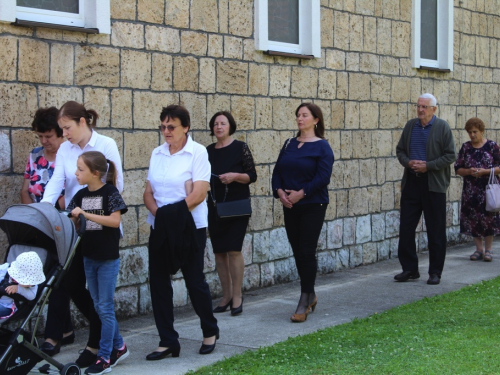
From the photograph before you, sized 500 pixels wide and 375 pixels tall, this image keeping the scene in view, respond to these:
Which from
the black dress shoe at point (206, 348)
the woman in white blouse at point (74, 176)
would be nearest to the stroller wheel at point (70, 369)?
the woman in white blouse at point (74, 176)

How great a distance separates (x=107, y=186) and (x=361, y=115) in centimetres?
568

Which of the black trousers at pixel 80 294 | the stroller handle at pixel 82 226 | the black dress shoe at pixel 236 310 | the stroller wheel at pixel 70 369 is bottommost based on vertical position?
the black dress shoe at pixel 236 310

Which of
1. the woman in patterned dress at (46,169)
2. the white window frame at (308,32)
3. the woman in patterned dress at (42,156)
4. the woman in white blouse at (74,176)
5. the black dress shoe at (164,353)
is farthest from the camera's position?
the white window frame at (308,32)

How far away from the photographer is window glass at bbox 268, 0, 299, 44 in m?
9.66

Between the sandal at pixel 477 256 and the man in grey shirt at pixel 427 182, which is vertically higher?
the man in grey shirt at pixel 427 182

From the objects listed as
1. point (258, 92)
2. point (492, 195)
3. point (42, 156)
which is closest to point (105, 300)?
point (42, 156)

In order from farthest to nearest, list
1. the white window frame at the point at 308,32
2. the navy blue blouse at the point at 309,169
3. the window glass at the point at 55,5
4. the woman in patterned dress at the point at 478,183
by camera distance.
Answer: the woman in patterned dress at the point at 478,183
the white window frame at the point at 308,32
the navy blue blouse at the point at 309,169
the window glass at the point at 55,5

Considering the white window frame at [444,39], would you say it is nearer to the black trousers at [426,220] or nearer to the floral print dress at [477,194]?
the floral print dress at [477,194]

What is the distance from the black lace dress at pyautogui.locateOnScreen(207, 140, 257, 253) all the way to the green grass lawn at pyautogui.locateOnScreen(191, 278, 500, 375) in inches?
50.7

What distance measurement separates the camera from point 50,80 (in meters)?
6.95

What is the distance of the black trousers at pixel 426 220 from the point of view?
9.17 meters

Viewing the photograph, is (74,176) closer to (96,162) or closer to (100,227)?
(96,162)

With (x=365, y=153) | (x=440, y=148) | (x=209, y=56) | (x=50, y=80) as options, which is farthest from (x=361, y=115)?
(x=50, y=80)

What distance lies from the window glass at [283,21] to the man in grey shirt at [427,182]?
1.75 meters
